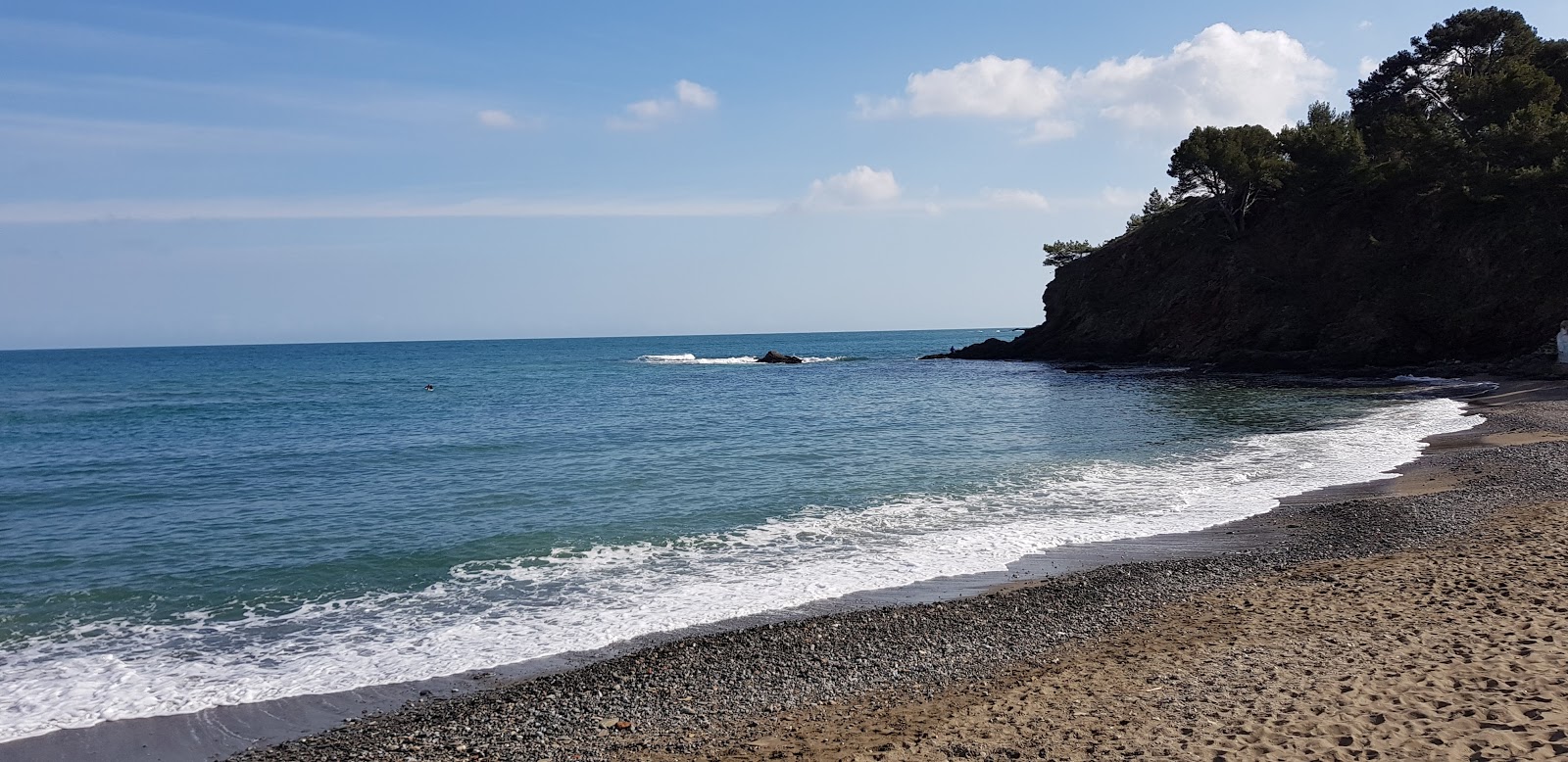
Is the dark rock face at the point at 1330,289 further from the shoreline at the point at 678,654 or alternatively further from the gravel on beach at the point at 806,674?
the gravel on beach at the point at 806,674

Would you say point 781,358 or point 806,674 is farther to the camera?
point 781,358

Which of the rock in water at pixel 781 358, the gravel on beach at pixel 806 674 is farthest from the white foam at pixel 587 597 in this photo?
the rock in water at pixel 781 358

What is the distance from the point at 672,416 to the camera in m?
34.3

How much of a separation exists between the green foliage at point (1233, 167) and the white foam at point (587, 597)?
4242cm

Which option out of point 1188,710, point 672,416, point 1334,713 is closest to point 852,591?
point 1188,710

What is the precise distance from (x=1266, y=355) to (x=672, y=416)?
106 ft

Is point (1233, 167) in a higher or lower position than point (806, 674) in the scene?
higher

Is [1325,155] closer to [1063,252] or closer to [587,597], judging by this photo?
[1063,252]

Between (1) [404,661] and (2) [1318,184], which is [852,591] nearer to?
(1) [404,661]

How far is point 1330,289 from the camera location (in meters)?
48.7

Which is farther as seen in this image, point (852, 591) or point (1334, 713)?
point (852, 591)

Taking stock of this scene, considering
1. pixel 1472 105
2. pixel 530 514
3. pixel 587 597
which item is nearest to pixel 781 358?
pixel 1472 105

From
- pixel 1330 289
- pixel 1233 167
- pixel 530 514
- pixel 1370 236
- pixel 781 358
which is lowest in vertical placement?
pixel 530 514

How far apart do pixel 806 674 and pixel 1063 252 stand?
70517 mm
